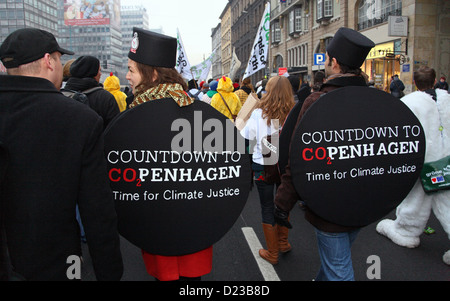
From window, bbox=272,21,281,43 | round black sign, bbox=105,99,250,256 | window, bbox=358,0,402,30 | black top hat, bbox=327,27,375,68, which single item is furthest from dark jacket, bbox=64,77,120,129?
window, bbox=272,21,281,43

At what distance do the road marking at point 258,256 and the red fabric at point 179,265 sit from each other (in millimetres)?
1487

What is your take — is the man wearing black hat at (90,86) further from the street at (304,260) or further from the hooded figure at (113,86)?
the hooded figure at (113,86)

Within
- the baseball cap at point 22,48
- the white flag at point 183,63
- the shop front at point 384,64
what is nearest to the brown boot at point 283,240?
the baseball cap at point 22,48

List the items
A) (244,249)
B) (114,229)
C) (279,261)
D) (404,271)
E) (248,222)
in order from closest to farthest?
(114,229)
(404,271)
(279,261)
(244,249)
(248,222)

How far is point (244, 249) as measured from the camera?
4094 millimetres

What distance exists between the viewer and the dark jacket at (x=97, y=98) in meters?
4.13

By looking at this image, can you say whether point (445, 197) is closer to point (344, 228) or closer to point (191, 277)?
point (344, 228)

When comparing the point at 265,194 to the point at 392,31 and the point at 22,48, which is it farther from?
the point at 392,31

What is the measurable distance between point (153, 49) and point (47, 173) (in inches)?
37.9

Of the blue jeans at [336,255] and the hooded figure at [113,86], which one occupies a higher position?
the hooded figure at [113,86]

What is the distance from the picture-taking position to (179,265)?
2.06 metres

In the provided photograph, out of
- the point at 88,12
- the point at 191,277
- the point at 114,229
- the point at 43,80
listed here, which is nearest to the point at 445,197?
the point at 191,277

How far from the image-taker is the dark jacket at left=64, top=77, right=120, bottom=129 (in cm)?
413

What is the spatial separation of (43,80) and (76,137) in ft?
1.00
